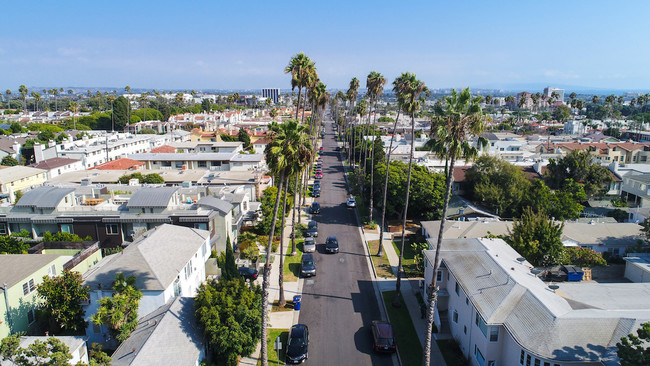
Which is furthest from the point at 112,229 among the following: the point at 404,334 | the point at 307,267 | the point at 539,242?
the point at 539,242

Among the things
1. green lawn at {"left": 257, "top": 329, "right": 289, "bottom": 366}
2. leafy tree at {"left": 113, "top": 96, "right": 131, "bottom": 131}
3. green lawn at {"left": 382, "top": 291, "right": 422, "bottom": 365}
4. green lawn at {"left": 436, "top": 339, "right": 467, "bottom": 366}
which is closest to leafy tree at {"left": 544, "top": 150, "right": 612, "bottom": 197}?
green lawn at {"left": 382, "top": 291, "right": 422, "bottom": 365}

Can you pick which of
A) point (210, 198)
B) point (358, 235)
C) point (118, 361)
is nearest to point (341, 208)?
point (358, 235)

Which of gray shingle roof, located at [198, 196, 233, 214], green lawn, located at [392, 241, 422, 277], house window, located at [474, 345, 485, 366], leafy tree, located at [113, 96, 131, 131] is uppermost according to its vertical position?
leafy tree, located at [113, 96, 131, 131]

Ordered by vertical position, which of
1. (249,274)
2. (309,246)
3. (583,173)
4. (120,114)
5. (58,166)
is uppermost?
(120,114)

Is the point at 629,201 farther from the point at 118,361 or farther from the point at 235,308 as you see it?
the point at 118,361

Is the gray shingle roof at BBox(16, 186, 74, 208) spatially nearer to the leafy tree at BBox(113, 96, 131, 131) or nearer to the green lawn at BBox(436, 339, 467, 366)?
the green lawn at BBox(436, 339, 467, 366)

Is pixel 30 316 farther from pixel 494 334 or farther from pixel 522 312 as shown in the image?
pixel 522 312

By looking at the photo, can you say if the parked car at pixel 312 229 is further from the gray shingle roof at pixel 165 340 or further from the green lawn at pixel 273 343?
the gray shingle roof at pixel 165 340
